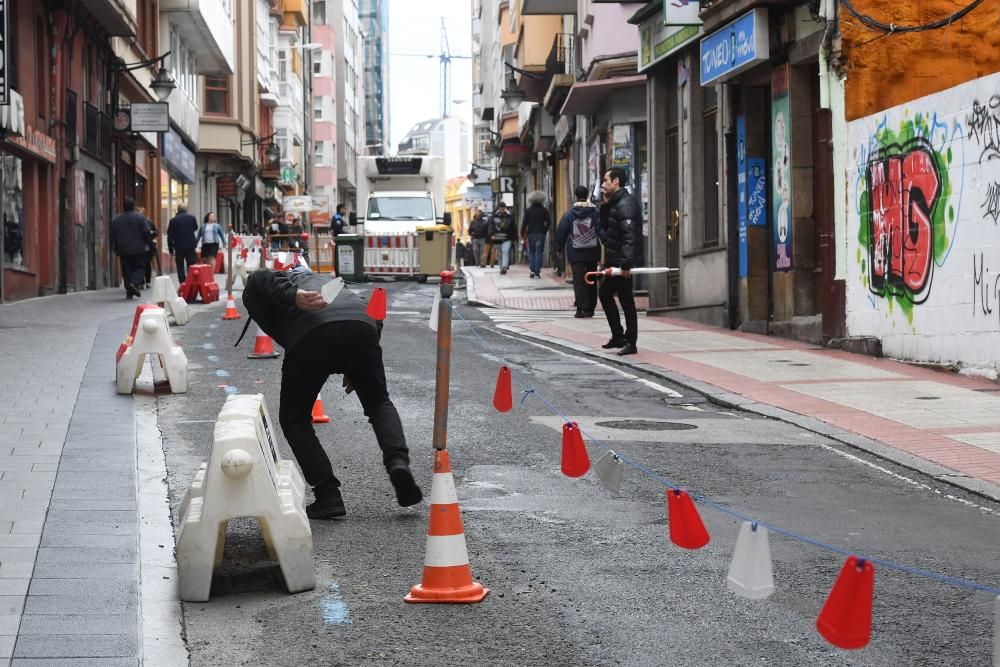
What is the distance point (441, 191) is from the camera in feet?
132

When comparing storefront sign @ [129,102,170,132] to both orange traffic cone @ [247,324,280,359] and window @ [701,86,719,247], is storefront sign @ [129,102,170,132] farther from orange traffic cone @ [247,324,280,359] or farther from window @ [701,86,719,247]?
orange traffic cone @ [247,324,280,359]

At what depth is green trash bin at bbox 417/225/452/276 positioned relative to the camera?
34.9 metres

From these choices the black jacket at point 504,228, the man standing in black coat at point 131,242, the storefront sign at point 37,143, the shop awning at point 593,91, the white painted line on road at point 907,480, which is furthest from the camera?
the black jacket at point 504,228

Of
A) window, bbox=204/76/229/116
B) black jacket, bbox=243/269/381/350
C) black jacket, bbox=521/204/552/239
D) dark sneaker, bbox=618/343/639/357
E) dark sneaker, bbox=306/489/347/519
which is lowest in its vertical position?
dark sneaker, bbox=306/489/347/519

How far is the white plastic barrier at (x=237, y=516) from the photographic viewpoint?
5469 mm

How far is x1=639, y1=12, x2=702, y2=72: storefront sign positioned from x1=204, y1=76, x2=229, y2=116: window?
29.2 meters

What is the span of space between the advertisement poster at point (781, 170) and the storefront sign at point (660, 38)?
281cm

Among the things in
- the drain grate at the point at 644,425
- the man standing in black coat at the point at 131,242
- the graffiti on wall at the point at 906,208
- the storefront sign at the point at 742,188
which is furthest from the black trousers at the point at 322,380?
the man standing in black coat at the point at 131,242

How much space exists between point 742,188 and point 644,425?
32.5 feet

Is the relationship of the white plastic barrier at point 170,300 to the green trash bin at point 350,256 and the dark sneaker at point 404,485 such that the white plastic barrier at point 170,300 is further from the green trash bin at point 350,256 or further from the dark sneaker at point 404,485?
the green trash bin at point 350,256

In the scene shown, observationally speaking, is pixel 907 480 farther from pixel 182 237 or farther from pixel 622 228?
pixel 182 237

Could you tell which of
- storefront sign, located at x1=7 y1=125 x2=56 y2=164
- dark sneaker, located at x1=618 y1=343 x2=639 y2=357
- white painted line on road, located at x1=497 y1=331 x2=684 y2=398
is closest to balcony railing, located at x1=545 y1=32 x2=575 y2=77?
storefront sign, located at x1=7 y1=125 x2=56 y2=164

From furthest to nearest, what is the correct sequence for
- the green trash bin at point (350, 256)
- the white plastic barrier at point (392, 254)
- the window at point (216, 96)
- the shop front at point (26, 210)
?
the window at point (216, 96)
the white plastic barrier at point (392, 254)
the green trash bin at point (350, 256)
the shop front at point (26, 210)

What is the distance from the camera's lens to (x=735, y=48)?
18.8 m
